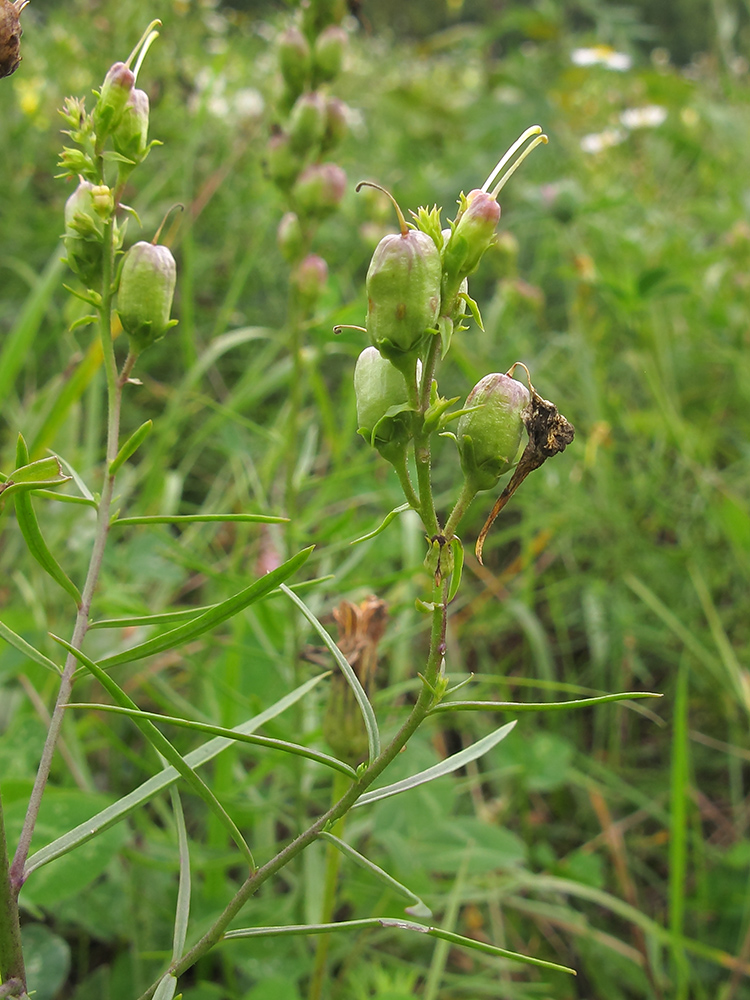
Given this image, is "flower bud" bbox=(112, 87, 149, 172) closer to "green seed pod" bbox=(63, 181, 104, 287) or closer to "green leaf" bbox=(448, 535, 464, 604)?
"green seed pod" bbox=(63, 181, 104, 287)

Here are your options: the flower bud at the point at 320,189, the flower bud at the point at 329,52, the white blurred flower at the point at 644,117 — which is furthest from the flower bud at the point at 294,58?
the white blurred flower at the point at 644,117

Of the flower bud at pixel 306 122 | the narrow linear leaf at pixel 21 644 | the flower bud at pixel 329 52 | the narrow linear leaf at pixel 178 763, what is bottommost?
the narrow linear leaf at pixel 178 763

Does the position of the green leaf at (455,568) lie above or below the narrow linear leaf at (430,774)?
above

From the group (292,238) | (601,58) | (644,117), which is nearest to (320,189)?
(292,238)

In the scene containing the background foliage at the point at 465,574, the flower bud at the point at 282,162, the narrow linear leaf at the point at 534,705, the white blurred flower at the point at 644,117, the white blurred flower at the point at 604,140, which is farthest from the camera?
the white blurred flower at the point at 644,117

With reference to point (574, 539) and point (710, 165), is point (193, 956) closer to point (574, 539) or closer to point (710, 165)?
point (574, 539)

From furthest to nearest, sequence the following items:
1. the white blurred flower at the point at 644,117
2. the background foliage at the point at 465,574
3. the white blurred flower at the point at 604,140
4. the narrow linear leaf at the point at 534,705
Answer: the white blurred flower at the point at 644,117
the white blurred flower at the point at 604,140
the background foliage at the point at 465,574
the narrow linear leaf at the point at 534,705

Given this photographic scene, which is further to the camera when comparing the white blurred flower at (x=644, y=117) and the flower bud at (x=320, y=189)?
the white blurred flower at (x=644, y=117)

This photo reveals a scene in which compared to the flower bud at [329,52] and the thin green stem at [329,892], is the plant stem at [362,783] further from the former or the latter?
the flower bud at [329,52]
